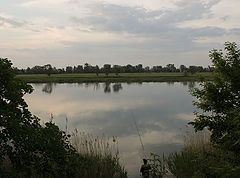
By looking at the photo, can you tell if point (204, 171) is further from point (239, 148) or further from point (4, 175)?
point (4, 175)

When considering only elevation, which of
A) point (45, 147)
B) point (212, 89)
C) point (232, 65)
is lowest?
point (45, 147)

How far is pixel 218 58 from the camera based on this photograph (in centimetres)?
679

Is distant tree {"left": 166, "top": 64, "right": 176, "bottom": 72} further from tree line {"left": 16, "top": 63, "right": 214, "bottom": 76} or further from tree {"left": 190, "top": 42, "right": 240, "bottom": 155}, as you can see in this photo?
tree {"left": 190, "top": 42, "right": 240, "bottom": 155}

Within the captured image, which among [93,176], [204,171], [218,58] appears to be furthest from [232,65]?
[93,176]

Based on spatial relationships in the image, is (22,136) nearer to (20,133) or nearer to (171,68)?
(20,133)

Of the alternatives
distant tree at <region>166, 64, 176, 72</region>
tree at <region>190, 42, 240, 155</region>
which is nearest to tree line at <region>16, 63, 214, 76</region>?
distant tree at <region>166, 64, 176, 72</region>

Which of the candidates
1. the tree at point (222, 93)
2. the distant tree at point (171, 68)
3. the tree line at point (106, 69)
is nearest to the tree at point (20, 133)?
the tree at point (222, 93)

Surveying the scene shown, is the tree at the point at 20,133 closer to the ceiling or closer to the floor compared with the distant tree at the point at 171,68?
closer to the floor

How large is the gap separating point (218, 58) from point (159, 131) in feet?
37.5

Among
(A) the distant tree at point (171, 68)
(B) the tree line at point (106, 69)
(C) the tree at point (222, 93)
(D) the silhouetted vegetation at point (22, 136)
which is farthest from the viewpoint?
(A) the distant tree at point (171, 68)

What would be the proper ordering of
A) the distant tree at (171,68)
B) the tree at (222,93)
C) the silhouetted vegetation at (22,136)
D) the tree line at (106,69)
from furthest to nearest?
the distant tree at (171,68), the tree line at (106,69), the tree at (222,93), the silhouetted vegetation at (22,136)

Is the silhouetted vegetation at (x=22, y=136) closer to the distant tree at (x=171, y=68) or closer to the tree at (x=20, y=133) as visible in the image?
the tree at (x=20, y=133)

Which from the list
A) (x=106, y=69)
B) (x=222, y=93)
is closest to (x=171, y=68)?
(x=106, y=69)

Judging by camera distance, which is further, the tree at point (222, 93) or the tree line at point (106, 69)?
the tree line at point (106, 69)
